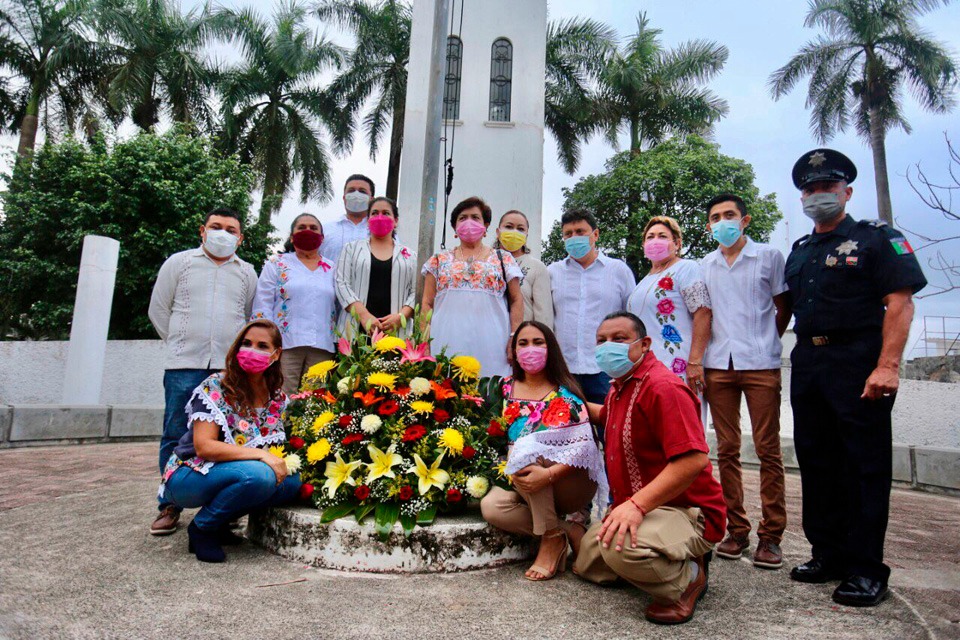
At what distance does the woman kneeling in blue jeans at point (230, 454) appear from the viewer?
339 centimetres

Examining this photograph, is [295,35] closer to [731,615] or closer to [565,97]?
[565,97]

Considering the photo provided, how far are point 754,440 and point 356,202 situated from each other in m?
3.42

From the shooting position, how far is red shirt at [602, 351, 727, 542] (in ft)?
9.13

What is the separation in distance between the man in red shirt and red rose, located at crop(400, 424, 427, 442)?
980 mm

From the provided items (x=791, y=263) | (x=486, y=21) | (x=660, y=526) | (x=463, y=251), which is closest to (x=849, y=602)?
(x=660, y=526)

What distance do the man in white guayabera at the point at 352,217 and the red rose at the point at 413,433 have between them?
2156 millimetres

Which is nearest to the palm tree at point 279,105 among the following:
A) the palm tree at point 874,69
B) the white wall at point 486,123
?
the white wall at point 486,123

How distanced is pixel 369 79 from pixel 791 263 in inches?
790

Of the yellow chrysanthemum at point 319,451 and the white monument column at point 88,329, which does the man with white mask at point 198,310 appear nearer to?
the yellow chrysanthemum at point 319,451

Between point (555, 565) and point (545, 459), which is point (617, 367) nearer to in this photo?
point (545, 459)

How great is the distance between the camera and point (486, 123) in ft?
50.2

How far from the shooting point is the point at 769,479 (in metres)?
3.71

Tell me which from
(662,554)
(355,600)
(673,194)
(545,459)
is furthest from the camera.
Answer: (673,194)

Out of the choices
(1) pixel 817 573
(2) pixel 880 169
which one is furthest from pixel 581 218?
(2) pixel 880 169
